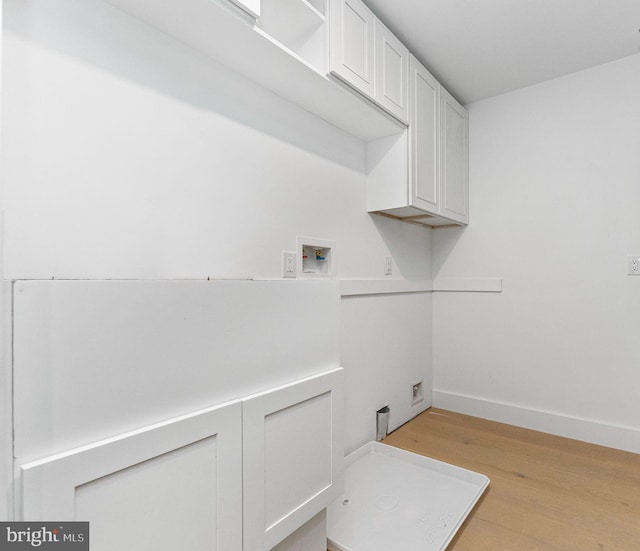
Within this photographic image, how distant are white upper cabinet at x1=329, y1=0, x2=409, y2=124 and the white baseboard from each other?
1.83m

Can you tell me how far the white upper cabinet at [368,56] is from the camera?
1355mm

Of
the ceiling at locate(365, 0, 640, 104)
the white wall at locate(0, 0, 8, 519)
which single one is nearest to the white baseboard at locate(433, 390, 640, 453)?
the ceiling at locate(365, 0, 640, 104)

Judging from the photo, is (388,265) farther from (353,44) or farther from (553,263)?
(353,44)

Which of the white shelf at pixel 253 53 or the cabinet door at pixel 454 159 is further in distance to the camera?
the cabinet door at pixel 454 159

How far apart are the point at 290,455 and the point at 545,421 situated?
1.79 metres

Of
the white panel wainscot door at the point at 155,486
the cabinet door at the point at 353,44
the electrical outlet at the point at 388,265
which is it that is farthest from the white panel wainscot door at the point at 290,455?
the cabinet door at the point at 353,44

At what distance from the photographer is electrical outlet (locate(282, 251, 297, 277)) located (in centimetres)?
146

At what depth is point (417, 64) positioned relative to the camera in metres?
1.88

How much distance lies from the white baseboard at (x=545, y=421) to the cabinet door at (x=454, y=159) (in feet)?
3.98

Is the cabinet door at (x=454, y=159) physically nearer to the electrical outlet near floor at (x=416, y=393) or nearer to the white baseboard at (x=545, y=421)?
the electrical outlet near floor at (x=416, y=393)

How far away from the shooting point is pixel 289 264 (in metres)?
1.48

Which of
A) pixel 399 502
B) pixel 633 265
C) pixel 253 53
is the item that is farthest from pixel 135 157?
pixel 633 265

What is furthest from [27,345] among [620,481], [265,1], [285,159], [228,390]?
[620,481]

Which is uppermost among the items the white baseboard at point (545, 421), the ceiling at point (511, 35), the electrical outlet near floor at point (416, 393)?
the ceiling at point (511, 35)
